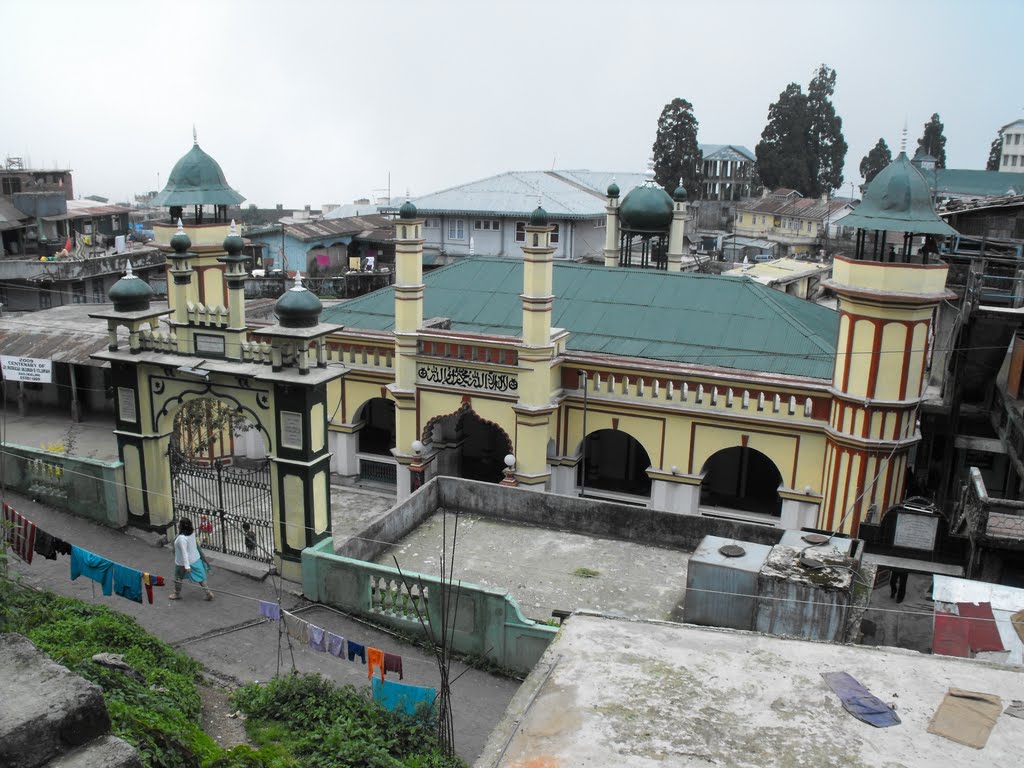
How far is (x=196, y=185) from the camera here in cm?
2383

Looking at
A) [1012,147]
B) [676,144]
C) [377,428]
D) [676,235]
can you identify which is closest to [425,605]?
[377,428]

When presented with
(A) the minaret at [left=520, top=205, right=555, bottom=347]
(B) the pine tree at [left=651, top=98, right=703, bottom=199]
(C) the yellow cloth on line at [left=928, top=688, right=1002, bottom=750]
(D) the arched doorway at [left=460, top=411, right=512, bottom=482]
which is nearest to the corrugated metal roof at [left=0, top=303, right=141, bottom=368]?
(D) the arched doorway at [left=460, top=411, right=512, bottom=482]

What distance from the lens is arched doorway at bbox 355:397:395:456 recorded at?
78.4 feet

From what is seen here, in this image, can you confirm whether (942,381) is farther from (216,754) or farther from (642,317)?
(216,754)

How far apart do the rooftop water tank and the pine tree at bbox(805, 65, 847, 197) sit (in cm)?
6442

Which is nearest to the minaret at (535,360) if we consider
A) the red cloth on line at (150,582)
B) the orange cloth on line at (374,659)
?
the red cloth on line at (150,582)

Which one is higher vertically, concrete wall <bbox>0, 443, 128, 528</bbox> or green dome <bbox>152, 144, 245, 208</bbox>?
green dome <bbox>152, 144, 245, 208</bbox>

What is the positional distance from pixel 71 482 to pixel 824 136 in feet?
216

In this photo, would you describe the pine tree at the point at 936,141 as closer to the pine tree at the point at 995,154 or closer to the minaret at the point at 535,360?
the pine tree at the point at 995,154

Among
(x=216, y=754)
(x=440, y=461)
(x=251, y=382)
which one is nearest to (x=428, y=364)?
Answer: (x=440, y=461)

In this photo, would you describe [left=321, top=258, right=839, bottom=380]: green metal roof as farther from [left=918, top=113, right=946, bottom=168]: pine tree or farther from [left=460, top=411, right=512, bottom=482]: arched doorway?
[left=918, top=113, right=946, bottom=168]: pine tree

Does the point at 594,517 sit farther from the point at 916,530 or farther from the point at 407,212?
the point at 407,212

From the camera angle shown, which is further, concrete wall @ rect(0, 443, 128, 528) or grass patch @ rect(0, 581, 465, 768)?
concrete wall @ rect(0, 443, 128, 528)

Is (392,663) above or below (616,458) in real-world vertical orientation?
above
